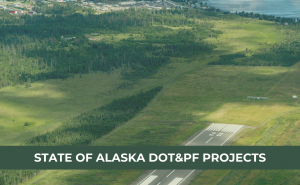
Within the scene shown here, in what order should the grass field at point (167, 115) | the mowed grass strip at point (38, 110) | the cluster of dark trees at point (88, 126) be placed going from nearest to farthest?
the cluster of dark trees at point (88, 126), the grass field at point (167, 115), the mowed grass strip at point (38, 110)

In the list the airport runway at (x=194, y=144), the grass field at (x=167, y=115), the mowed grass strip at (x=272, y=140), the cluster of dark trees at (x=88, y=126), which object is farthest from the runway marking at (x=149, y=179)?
the cluster of dark trees at (x=88, y=126)

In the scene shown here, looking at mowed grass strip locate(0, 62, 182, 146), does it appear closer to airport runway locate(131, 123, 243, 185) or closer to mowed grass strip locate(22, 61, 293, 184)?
mowed grass strip locate(22, 61, 293, 184)

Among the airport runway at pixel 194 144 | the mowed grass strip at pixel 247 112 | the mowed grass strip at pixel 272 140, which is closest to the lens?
the mowed grass strip at pixel 272 140

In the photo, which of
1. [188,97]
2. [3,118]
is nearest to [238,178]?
[188,97]

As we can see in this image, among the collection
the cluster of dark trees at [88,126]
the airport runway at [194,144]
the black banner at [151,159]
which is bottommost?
the cluster of dark trees at [88,126]

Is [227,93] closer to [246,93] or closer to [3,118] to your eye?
[246,93]

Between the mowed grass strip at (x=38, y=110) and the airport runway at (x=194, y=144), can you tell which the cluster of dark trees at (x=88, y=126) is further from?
the airport runway at (x=194, y=144)

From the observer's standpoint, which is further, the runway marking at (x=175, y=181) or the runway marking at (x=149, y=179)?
the runway marking at (x=149, y=179)

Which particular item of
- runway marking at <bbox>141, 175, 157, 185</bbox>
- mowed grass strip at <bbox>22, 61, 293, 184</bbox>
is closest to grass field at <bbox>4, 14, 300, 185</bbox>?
mowed grass strip at <bbox>22, 61, 293, 184</bbox>
